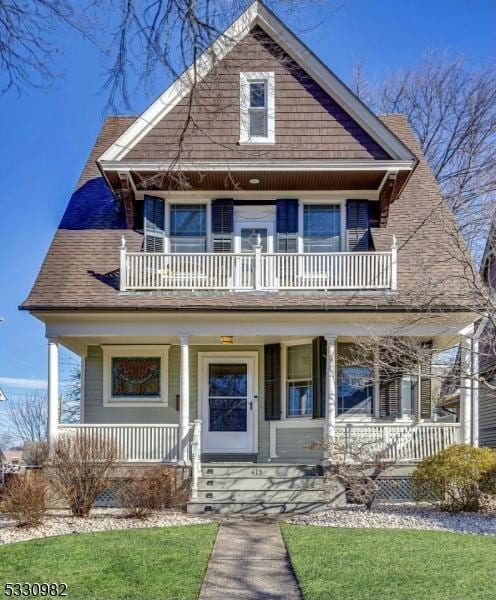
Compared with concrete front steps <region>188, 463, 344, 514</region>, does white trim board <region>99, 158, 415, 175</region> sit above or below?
above

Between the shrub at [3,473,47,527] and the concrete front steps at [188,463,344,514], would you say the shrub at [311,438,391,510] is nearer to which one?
the concrete front steps at [188,463,344,514]

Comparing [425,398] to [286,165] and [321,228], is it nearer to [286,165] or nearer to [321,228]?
[321,228]

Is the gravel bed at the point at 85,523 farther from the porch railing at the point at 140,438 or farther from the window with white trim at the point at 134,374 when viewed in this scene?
the window with white trim at the point at 134,374

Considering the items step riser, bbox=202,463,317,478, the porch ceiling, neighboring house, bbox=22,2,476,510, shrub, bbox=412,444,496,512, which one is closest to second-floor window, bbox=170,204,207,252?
neighboring house, bbox=22,2,476,510

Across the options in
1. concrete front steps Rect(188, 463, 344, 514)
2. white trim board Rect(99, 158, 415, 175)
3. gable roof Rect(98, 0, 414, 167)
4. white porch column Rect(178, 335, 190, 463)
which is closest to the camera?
concrete front steps Rect(188, 463, 344, 514)

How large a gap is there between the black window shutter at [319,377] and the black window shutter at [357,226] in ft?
6.59

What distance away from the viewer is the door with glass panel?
13.4 m

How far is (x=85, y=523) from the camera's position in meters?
9.37

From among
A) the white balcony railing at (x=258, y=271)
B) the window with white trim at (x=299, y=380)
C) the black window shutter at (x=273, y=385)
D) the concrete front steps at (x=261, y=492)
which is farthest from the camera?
the black window shutter at (x=273, y=385)

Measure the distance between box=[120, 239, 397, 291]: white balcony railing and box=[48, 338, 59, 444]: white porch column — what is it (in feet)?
5.31

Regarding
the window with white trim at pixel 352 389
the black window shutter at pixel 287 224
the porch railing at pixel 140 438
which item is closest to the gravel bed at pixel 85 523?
the porch railing at pixel 140 438

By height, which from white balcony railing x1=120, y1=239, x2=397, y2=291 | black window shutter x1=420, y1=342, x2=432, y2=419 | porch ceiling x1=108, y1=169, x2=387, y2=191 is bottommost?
black window shutter x1=420, y1=342, x2=432, y2=419

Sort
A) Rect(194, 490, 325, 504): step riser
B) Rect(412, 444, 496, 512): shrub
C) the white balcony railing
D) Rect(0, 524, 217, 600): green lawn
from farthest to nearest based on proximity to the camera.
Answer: the white balcony railing
Rect(194, 490, 325, 504): step riser
Rect(412, 444, 496, 512): shrub
Rect(0, 524, 217, 600): green lawn

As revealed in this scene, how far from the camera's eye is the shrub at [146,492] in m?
9.71
